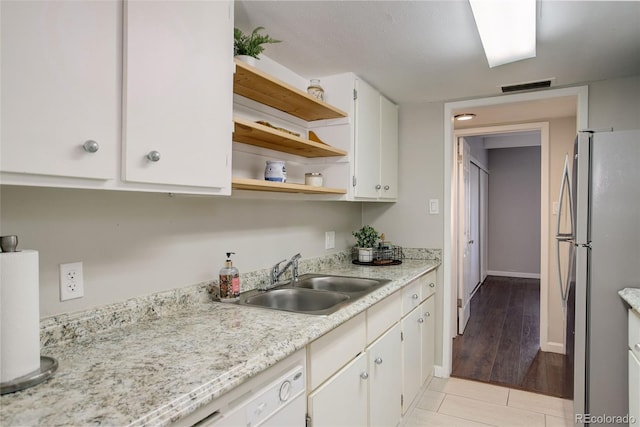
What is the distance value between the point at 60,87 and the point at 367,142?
1.83 m

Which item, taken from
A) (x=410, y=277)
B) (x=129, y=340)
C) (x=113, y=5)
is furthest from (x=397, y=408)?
(x=113, y=5)

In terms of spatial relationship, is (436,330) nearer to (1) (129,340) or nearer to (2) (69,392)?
(1) (129,340)

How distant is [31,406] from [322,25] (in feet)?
5.45

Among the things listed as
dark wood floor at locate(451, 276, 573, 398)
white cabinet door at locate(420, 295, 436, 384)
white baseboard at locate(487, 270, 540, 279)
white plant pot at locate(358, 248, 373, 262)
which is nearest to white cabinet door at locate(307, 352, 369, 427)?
white cabinet door at locate(420, 295, 436, 384)

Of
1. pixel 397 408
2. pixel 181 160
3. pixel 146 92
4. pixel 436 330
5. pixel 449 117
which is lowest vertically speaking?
pixel 397 408

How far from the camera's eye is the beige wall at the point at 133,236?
111cm

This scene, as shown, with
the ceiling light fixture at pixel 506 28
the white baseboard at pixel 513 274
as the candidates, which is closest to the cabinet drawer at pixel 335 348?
the ceiling light fixture at pixel 506 28

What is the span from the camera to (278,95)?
6.09 feet

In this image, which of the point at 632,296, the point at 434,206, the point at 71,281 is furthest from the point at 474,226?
the point at 71,281

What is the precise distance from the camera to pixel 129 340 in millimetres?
1156

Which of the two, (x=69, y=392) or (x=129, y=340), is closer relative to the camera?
(x=69, y=392)

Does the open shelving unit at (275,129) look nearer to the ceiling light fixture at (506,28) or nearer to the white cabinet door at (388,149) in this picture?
the white cabinet door at (388,149)

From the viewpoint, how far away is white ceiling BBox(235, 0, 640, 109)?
5.17 ft

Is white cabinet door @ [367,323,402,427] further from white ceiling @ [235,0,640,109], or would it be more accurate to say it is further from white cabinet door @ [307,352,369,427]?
white ceiling @ [235,0,640,109]
